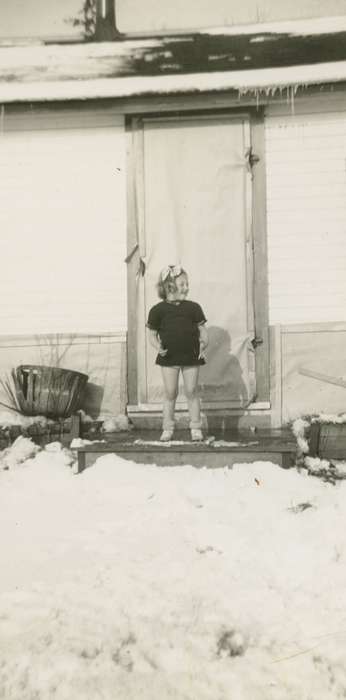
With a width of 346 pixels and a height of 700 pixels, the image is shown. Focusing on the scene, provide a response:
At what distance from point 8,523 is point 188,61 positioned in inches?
185

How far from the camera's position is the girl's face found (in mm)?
5395

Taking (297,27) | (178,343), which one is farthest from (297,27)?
(178,343)

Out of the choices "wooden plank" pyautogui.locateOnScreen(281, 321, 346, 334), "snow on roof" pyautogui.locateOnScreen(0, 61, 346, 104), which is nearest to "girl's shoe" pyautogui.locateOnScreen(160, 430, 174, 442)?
"wooden plank" pyautogui.locateOnScreen(281, 321, 346, 334)

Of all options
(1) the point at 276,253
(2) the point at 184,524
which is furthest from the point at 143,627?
(1) the point at 276,253

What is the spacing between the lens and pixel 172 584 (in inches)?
124

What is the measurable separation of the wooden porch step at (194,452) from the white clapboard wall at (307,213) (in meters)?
1.82

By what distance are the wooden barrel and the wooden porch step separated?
76cm

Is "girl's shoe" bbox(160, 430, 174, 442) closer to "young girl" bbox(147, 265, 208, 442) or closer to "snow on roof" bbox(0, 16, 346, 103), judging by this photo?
"young girl" bbox(147, 265, 208, 442)

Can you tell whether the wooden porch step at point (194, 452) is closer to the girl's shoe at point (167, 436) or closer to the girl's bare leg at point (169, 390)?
the girl's shoe at point (167, 436)

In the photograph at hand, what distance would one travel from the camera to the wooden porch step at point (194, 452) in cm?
486

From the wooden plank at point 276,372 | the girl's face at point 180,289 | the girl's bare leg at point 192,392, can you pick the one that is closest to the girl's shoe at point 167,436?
the girl's bare leg at point 192,392

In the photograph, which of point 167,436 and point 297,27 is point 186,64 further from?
point 167,436

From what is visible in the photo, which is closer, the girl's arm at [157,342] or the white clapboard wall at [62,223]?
the girl's arm at [157,342]

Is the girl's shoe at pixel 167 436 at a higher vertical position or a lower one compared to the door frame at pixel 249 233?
lower
